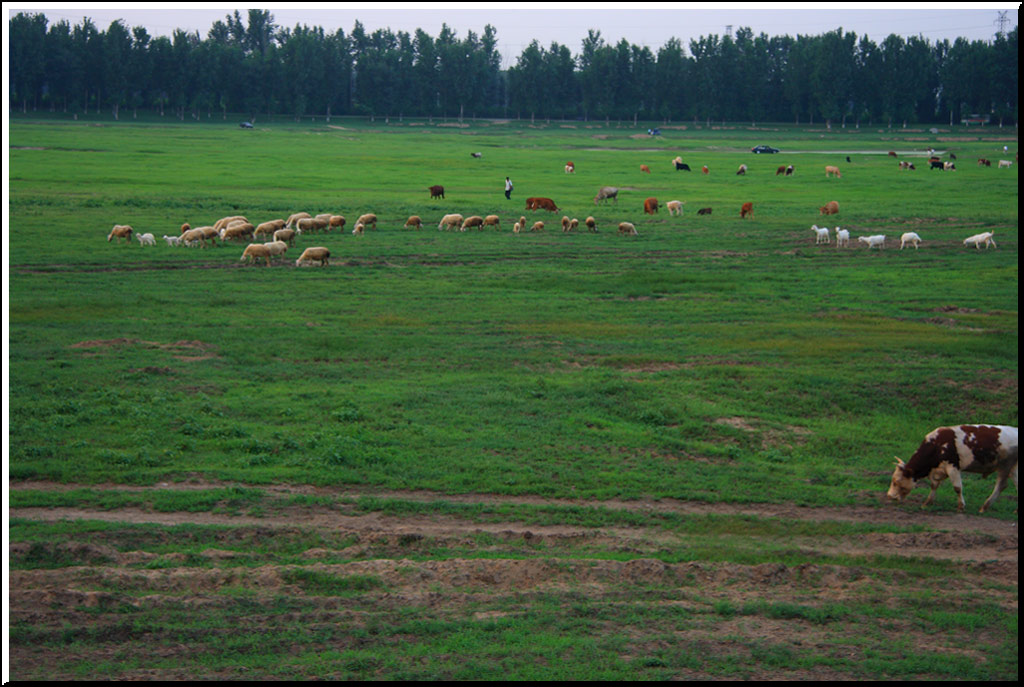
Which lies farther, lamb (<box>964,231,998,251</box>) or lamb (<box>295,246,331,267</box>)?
lamb (<box>964,231,998,251</box>)

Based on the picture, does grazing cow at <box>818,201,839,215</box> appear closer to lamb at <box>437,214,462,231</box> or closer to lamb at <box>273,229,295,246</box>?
lamb at <box>437,214,462,231</box>

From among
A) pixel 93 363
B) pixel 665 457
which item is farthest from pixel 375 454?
pixel 93 363

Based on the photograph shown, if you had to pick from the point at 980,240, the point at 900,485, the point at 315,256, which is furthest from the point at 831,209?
the point at 900,485

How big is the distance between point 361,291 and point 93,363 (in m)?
8.69

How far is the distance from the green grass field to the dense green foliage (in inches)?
3.4

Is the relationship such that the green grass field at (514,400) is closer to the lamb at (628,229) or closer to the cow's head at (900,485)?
the cow's head at (900,485)

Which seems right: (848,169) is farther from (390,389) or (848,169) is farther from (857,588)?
(857,588)

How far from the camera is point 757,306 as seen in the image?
24.9 meters

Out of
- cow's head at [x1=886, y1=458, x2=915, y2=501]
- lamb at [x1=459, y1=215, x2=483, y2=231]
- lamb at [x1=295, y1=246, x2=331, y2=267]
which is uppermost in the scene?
lamb at [x1=459, y1=215, x2=483, y2=231]

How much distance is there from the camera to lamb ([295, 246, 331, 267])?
2931cm

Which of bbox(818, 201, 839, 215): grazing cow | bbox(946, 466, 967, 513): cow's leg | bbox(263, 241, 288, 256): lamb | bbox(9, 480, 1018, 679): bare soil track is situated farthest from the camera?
bbox(818, 201, 839, 215): grazing cow

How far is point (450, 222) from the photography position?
37.8 m

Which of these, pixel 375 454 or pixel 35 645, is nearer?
pixel 35 645

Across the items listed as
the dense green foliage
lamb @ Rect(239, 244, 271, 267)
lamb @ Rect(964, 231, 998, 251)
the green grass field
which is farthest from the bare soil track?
lamb @ Rect(964, 231, 998, 251)
